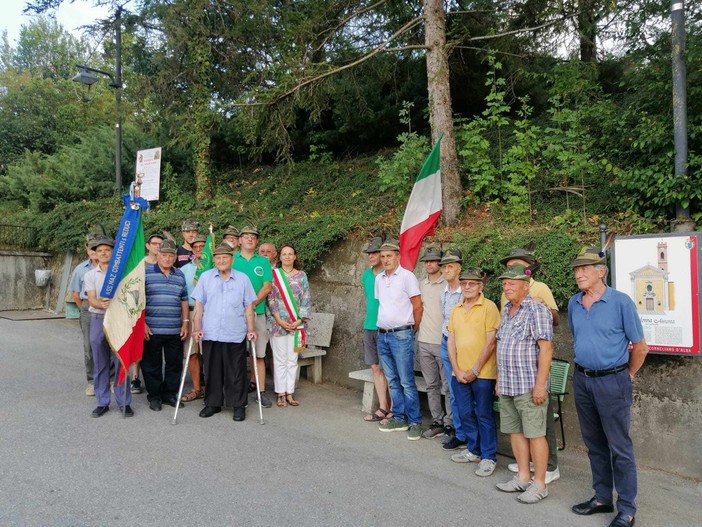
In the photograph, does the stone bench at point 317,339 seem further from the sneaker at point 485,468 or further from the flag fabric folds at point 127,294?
the sneaker at point 485,468

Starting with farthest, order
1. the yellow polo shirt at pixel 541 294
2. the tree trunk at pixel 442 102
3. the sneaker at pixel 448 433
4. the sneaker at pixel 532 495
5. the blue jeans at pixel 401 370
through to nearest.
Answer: the tree trunk at pixel 442 102 < the blue jeans at pixel 401 370 < the sneaker at pixel 448 433 < the yellow polo shirt at pixel 541 294 < the sneaker at pixel 532 495

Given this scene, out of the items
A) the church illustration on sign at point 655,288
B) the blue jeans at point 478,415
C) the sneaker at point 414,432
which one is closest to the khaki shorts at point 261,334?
the sneaker at point 414,432

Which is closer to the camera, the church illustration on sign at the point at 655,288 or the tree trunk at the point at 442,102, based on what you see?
the church illustration on sign at the point at 655,288

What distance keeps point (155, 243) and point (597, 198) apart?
19.6 ft

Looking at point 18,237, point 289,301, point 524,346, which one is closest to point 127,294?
point 289,301

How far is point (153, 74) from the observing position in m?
15.1

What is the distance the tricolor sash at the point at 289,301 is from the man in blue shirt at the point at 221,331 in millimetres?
598

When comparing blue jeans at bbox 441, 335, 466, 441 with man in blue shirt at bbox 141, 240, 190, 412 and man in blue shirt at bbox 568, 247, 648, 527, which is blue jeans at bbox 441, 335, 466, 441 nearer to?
man in blue shirt at bbox 568, 247, 648, 527

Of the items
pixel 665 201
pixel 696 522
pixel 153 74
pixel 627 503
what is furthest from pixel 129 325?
pixel 153 74

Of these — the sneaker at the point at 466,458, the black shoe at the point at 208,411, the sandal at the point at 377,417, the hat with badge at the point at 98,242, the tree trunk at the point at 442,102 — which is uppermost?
the tree trunk at the point at 442,102

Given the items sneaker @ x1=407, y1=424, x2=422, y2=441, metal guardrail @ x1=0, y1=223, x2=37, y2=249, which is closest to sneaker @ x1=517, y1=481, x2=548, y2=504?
sneaker @ x1=407, y1=424, x2=422, y2=441

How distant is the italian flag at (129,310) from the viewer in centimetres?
637

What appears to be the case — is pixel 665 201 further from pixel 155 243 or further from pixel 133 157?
pixel 133 157

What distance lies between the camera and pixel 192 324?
665 centimetres
